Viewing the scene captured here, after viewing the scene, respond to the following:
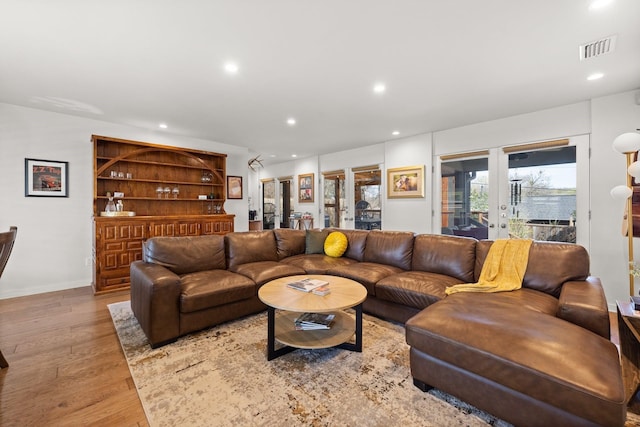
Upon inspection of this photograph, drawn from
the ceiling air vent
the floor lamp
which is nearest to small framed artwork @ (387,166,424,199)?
the floor lamp

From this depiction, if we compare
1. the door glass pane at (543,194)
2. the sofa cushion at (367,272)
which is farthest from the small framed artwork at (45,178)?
the door glass pane at (543,194)

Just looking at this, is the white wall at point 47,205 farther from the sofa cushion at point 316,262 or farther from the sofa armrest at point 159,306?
the sofa cushion at point 316,262

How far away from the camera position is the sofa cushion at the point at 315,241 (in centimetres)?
410

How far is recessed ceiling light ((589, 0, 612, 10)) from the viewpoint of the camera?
176 centimetres

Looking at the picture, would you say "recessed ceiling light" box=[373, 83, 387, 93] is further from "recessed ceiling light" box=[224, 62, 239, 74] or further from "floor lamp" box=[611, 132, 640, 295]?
"floor lamp" box=[611, 132, 640, 295]

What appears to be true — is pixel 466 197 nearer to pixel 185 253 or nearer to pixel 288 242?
pixel 288 242

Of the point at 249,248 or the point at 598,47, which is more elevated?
the point at 598,47

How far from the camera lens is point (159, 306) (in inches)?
90.0

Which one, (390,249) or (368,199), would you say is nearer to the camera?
(390,249)

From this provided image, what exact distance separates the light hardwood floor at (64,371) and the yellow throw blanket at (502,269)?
8.47 ft

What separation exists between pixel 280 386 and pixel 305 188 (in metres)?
5.81

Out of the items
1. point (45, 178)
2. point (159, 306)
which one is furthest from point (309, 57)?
point (45, 178)

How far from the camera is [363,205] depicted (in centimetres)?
621

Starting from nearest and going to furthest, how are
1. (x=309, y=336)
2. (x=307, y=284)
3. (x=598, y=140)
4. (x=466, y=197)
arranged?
1. (x=309, y=336)
2. (x=307, y=284)
3. (x=598, y=140)
4. (x=466, y=197)
